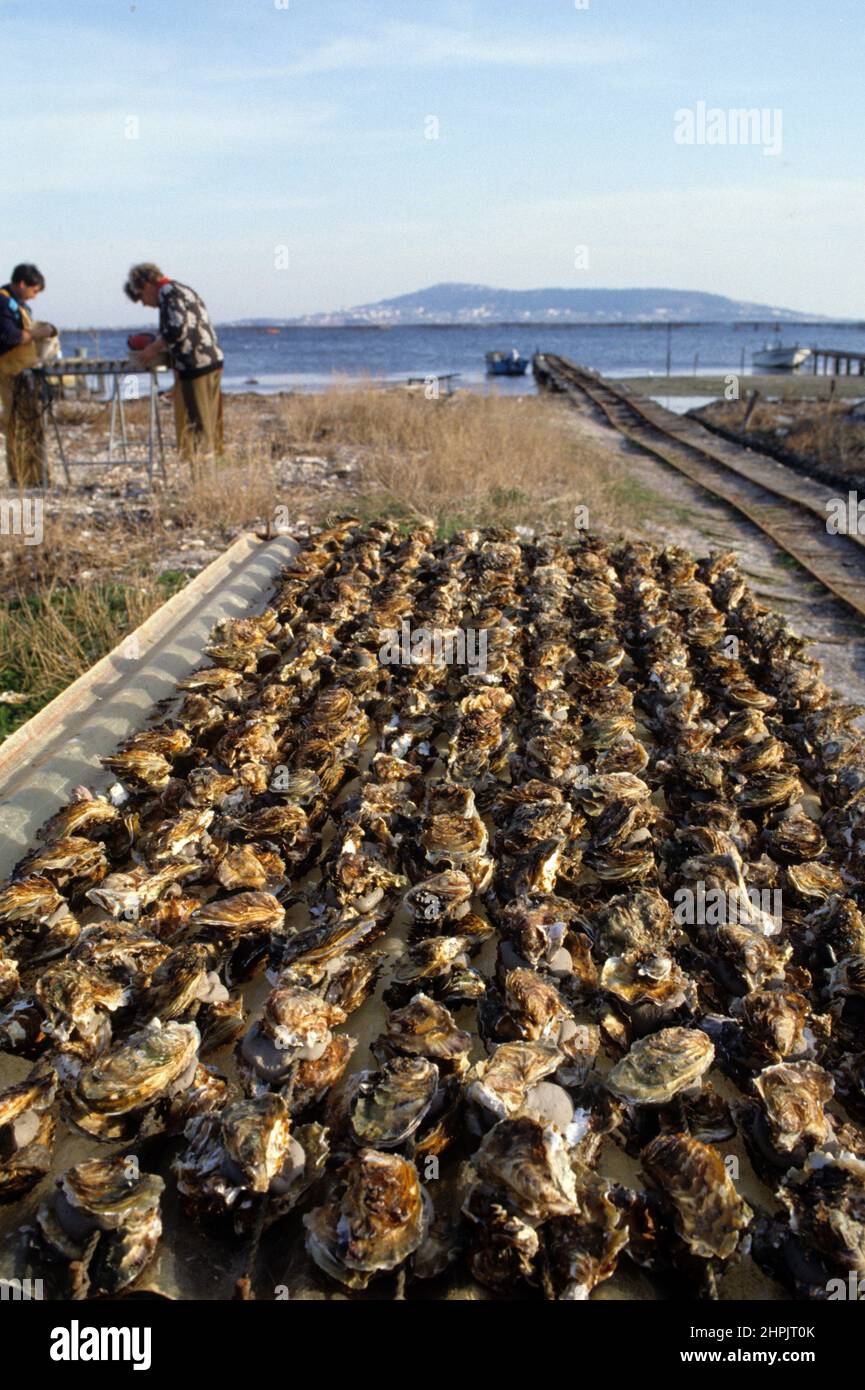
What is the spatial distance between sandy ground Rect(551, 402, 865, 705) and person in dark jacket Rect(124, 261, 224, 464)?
6334 mm

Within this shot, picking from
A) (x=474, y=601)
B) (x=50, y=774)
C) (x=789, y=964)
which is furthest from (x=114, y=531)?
(x=789, y=964)

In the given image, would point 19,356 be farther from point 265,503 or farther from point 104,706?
point 104,706

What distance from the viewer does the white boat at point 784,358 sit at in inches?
2035

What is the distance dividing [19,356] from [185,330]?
237 centimetres

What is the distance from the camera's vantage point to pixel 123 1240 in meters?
2.29

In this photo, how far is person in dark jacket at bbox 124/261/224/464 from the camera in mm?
12266

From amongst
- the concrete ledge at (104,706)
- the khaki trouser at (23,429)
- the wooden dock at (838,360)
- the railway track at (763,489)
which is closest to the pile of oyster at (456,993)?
the concrete ledge at (104,706)

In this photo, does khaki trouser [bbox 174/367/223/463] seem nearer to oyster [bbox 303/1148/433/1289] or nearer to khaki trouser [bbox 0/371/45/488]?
khaki trouser [bbox 0/371/45/488]

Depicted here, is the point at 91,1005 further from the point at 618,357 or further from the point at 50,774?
the point at 618,357

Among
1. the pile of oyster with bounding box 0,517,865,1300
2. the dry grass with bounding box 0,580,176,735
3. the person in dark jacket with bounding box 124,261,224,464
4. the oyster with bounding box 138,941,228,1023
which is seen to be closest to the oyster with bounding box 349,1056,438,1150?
the pile of oyster with bounding box 0,517,865,1300

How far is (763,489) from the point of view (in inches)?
645

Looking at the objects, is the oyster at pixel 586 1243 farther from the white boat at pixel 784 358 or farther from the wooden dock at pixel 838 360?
the white boat at pixel 784 358

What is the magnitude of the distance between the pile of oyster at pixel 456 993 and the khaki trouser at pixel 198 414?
351 inches
